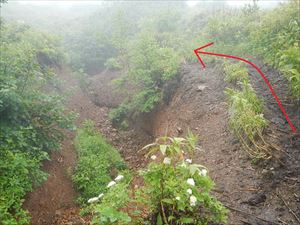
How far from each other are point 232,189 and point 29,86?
608 centimetres

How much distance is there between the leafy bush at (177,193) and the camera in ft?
11.0

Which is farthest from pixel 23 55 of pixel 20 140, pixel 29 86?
pixel 20 140

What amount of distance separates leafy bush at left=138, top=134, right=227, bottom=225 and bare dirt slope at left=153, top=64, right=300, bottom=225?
2.12ft

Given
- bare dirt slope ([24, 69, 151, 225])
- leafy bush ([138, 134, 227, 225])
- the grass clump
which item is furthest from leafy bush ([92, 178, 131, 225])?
the grass clump

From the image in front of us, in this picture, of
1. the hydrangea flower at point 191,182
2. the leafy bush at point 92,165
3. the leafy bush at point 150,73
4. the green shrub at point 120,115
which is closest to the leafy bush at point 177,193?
the hydrangea flower at point 191,182

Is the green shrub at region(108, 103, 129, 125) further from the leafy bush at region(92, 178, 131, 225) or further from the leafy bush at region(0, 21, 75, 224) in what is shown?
the leafy bush at region(92, 178, 131, 225)

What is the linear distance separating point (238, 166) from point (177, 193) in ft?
7.70

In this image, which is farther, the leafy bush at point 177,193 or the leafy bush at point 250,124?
the leafy bush at point 250,124

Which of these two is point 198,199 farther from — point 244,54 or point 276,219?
point 244,54

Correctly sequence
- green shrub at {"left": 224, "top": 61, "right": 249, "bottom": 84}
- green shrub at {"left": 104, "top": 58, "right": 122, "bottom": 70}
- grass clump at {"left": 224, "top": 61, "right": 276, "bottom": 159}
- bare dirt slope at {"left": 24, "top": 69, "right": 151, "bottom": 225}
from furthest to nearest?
green shrub at {"left": 104, "top": 58, "right": 122, "bottom": 70}, green shrub at {"left": 224, "top": 61, "right": 249, "bottom": 84}, bare dirt slope at {"left": 24, "top": 69, "right": 151, "bottom": 225}, grass clump at {"left": 224, "top": 61, "right": 276, "bottom": 159}

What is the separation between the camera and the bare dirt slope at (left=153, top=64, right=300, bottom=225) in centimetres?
411

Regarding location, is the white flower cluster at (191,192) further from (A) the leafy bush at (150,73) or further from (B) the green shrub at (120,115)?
(B) the green shrub at (120,115)

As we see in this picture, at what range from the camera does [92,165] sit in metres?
7.73

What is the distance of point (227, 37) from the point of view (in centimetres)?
1220
